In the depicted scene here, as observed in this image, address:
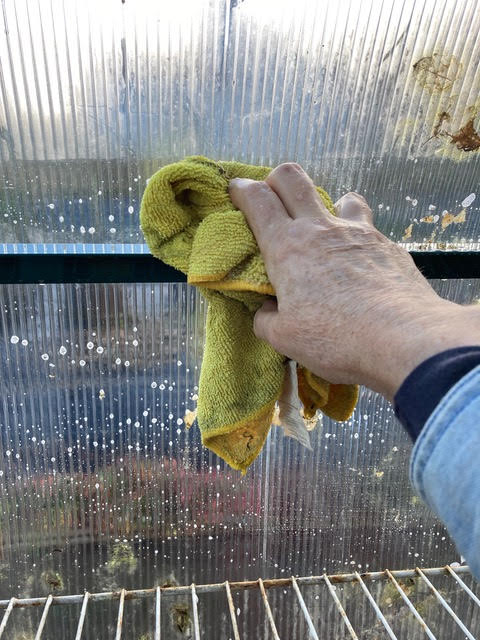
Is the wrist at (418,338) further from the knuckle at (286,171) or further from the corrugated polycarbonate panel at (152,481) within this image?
the corrugated polycarbonate panel at (152,481)

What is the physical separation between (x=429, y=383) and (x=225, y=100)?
60 cm

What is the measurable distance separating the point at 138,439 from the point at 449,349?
83 centimetres

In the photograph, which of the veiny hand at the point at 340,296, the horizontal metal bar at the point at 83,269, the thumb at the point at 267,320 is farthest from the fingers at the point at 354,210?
the horizontal metal bar at the point at 83,269

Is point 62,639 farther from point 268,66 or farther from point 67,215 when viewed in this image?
point 268,66

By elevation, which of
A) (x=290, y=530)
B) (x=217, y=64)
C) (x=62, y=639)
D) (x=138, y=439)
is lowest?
(x=62, y=639)

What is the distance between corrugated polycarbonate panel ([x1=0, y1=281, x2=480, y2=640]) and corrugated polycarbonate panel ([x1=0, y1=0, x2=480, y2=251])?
193 mm

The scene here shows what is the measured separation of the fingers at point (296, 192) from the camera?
1.63 feet

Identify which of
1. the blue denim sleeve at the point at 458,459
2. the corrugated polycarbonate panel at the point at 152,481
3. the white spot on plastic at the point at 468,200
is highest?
the blue denim sleeve at the point at 458,459

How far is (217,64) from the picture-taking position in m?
0.72

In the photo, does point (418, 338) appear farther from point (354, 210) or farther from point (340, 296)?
point (354, 210)

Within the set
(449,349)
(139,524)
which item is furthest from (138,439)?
(449,349)

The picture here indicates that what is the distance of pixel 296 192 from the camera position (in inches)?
20.0

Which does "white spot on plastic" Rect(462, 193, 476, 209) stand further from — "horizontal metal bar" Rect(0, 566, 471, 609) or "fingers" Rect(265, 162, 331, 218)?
"horizontal metal bar" Rect(0, 566, 471, 609)

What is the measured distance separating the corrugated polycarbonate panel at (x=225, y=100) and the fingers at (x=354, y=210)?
0.87ft
